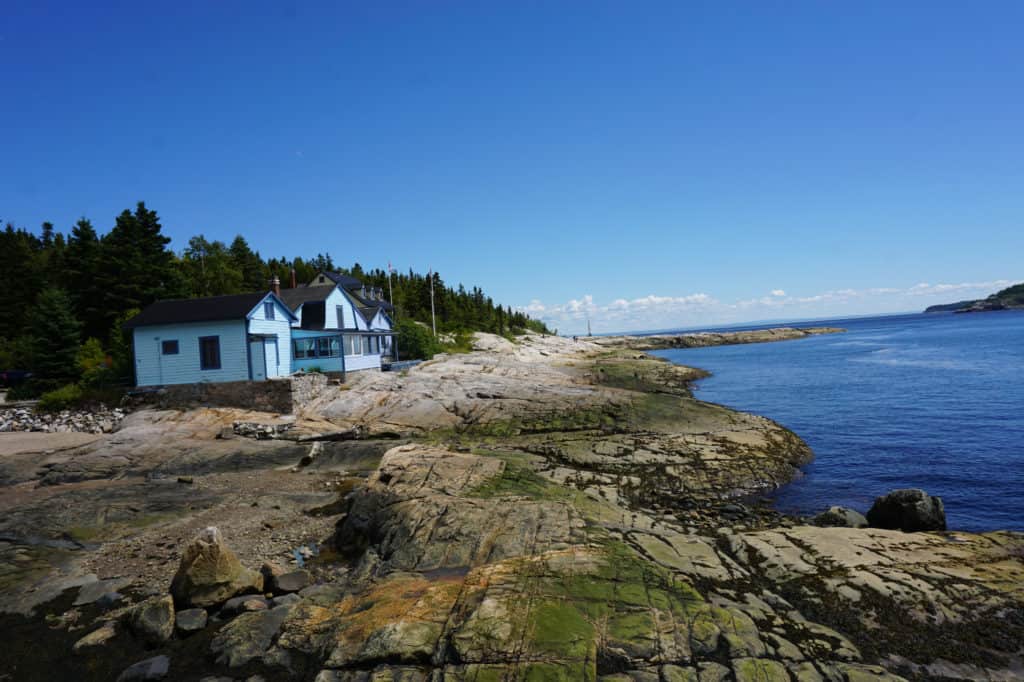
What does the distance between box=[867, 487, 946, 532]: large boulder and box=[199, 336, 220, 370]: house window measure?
118 ft

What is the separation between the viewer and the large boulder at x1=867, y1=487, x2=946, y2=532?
587 inches

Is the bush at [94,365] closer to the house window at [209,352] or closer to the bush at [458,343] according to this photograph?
the house window at [209,352]

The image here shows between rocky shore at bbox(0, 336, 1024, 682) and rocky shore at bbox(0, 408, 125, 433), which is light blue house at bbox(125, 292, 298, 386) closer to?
rocky shore at bbox(0, 408, 125, 433)

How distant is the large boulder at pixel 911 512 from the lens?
1490cm

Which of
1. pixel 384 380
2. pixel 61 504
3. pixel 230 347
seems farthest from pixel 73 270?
pixel 61 504

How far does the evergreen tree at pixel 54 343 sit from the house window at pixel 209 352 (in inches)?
477

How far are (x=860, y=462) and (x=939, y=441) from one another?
653 cm

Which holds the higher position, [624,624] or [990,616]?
[624,624]

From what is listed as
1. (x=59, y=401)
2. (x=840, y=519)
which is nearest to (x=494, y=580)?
(x=840, y=519)

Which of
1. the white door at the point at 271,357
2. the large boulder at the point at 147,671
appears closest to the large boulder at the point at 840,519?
the large boulder at the point at 147,671

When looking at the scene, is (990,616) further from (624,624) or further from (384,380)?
(384,380)

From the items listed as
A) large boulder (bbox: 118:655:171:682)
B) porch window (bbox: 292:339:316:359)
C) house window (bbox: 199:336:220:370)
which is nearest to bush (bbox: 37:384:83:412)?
house window (bbox: 199:336:220:370)

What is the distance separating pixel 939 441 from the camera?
27.1 meters

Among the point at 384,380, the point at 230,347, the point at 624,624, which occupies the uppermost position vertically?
the point at 230,347
